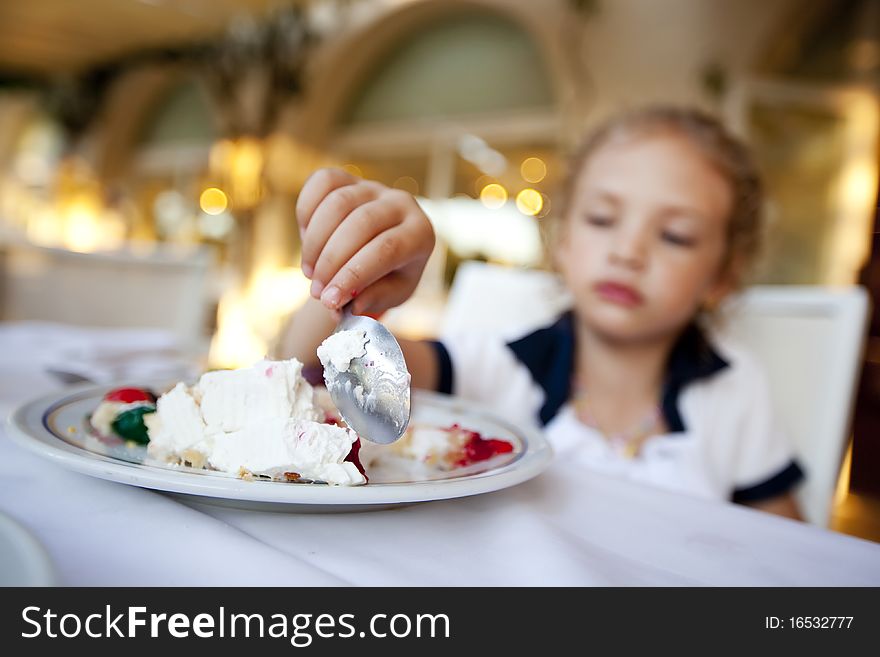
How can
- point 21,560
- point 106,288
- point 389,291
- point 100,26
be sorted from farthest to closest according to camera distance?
point 100,26 < point 106,288 < point 389,291 < point 21,560

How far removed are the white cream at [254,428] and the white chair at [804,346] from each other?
70cm

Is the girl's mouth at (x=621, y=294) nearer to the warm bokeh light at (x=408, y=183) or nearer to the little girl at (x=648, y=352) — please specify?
the little girl at (x=648, y=352)

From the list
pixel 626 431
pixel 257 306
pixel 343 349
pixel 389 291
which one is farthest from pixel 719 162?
pixel 257 306

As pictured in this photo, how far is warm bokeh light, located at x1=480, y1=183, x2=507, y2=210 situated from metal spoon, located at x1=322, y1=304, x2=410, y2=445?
4.23 m

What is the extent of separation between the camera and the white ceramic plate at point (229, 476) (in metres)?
0.27

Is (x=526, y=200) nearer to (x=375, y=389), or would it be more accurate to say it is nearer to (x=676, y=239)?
(x=676, y=239)

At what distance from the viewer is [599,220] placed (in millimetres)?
885

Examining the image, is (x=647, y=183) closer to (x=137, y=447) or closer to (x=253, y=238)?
(x=137, y=447)

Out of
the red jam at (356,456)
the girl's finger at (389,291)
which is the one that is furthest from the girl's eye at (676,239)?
the red jam at (356,456)

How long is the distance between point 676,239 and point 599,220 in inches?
4.3

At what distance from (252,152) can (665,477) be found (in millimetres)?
5117

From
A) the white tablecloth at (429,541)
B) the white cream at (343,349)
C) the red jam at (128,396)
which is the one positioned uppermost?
the white cream at (343,349)

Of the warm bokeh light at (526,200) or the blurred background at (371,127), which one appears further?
the warm bokeh light at (526,200)
